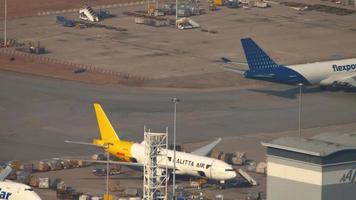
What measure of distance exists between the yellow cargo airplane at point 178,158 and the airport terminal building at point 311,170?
3346 cm

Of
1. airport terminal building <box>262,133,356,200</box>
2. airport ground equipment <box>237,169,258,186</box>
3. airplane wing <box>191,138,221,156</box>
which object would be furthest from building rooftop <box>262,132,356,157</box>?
airplane wing <box>191,138,221,156</box>

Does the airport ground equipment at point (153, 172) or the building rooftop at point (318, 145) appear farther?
the airport ground equipment at point (153, 172)

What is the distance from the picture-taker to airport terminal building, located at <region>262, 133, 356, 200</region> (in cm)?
13275

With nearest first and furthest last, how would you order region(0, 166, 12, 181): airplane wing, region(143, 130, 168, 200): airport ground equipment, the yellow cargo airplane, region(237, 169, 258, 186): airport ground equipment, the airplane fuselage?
region(143, 130, 168, 200): airport ground equipment < region(0, 166, 12, 181): airplane wing < the airplane fuselage < the yellow cargo airplane < region(237, 169, 258, 186): airport ground equipment

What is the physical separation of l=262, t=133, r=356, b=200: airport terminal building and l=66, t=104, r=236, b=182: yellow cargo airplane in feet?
110

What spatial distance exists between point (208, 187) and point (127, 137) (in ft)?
84.7

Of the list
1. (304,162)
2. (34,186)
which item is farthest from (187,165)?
(304,162)

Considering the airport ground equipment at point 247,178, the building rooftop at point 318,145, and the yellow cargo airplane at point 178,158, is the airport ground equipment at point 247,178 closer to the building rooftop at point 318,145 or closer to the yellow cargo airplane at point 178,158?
the yellow cargo airplane at point 178,158

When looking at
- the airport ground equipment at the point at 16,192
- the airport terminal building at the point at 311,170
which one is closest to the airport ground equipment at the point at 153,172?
the airport ground equipment at the point at 16,192

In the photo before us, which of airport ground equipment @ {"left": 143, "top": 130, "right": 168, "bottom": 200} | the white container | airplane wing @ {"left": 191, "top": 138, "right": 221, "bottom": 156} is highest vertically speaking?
airport ground equipment @ {"left": 143, "top": 130, "right": 168, "bottom": 200}

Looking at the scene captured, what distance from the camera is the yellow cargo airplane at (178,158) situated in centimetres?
17362

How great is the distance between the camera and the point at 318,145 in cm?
13475

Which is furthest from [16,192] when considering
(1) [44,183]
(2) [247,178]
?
(2) [247,178]

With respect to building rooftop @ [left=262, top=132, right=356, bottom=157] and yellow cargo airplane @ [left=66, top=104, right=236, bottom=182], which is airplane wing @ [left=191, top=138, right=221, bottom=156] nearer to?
yellow cargo airplane @ [left=66, top=104, right=236, bottom=182]
